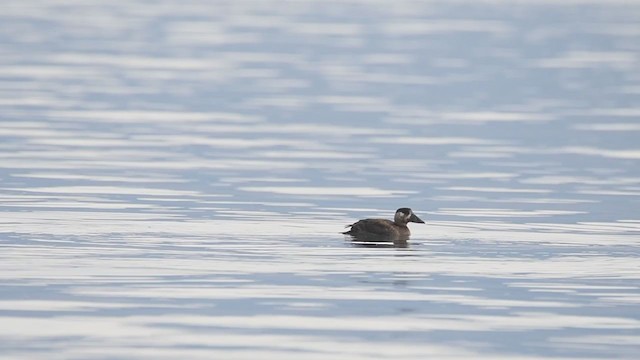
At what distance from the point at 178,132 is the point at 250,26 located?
3552 cm

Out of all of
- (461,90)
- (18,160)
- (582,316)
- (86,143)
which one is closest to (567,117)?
(461,90)

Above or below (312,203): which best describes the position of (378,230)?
below

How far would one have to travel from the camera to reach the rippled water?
1375 cm

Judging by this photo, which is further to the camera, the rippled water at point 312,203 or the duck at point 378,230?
the duck at point 378,230

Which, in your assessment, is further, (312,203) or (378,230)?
(312,203)

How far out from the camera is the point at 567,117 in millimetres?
33625

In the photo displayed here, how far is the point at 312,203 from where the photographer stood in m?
21.3

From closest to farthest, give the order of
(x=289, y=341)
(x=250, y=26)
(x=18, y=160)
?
(x=289, y=341), (x=18, y=160), (x=250, y=26)

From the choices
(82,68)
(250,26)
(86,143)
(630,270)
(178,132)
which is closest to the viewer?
(630,270)

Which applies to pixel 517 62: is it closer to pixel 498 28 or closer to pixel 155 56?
pixel 155 56

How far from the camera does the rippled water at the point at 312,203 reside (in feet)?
45.1

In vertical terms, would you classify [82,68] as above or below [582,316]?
above

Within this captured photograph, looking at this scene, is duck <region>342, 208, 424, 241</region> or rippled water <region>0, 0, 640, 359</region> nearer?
rippled water <region>0, 0, 640, 359</region>

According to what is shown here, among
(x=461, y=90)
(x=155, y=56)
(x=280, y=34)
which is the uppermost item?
(x=280, y=34)
